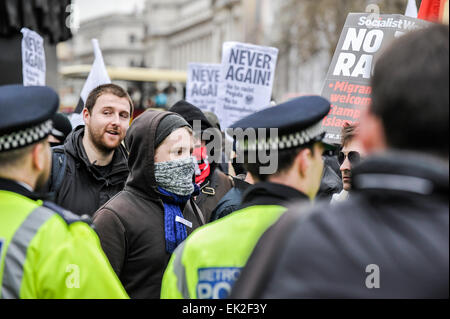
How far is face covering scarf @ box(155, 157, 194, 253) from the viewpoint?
3.81 m

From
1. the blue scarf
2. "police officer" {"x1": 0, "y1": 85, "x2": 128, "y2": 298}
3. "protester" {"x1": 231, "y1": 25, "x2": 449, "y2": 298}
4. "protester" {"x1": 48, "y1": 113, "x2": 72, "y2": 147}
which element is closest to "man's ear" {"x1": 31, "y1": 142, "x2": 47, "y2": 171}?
"police officer" {"x1": 0, "y1": 85, "x2": 128, "y2": 298}

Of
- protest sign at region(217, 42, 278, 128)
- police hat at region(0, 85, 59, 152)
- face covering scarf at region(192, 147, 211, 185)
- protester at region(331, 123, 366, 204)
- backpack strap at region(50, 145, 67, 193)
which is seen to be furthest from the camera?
protest sign at region(217, 42, 278, 128)

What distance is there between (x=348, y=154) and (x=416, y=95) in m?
3.32

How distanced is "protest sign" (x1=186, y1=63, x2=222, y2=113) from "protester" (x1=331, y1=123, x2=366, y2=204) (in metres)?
4.53

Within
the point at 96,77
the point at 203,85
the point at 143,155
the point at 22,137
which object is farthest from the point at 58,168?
the point at 203,85

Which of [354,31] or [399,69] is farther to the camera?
[354,31]

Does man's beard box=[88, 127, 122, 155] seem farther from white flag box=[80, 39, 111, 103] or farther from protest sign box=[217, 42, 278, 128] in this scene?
protest sign box=[217, 42, 278, 128]

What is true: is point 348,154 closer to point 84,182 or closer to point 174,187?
point 174,187

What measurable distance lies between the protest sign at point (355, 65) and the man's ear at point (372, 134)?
3339 millimetres

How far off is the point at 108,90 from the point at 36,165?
8.87 ft

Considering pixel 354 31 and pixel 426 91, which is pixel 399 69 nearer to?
pixel 426 91

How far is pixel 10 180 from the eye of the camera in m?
2.42
